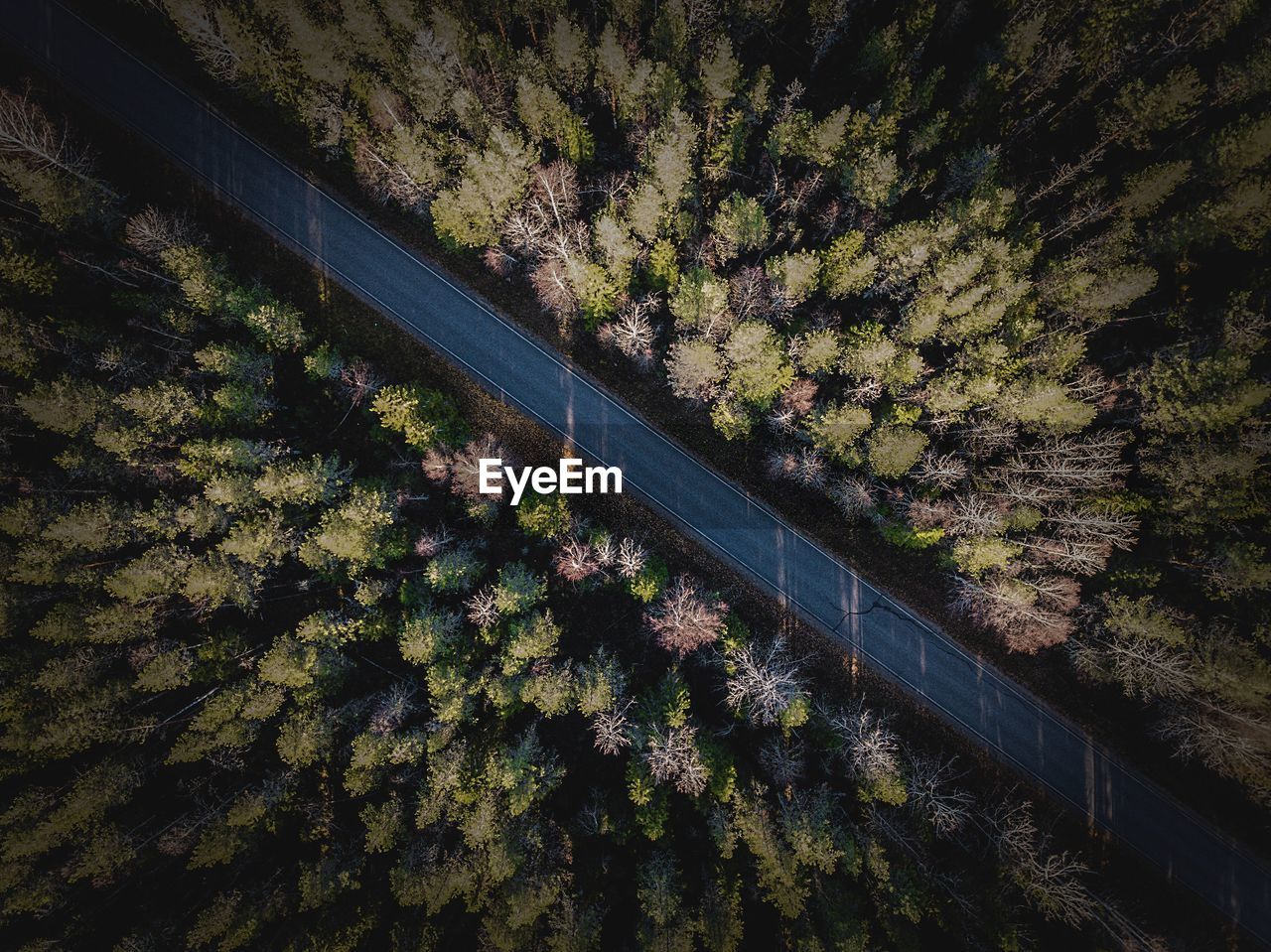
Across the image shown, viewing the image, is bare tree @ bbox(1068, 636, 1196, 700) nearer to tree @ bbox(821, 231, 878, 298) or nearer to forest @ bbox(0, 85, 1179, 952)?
forest @ bbox(0, 85, 1179, 952)

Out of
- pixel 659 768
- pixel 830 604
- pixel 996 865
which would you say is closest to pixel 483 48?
pixel 830 604

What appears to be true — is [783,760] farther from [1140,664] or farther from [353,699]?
[353,699]

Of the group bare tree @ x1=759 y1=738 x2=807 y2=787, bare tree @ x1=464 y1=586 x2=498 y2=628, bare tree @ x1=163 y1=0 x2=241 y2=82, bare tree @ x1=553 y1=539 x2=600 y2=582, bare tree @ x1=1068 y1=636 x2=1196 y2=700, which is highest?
bare tree @ x1=163 y1=0 x2=241 y2=82

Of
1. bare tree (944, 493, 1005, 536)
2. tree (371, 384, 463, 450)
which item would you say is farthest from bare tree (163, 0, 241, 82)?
bare tree (944, 493, 1005, 536)

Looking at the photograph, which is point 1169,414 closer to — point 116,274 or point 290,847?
point 290,847

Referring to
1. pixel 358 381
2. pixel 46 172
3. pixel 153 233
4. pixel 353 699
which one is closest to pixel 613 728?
pixel 353 699

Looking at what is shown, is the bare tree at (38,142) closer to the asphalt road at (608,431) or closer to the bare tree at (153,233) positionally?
the asphalt road at (608,431)
